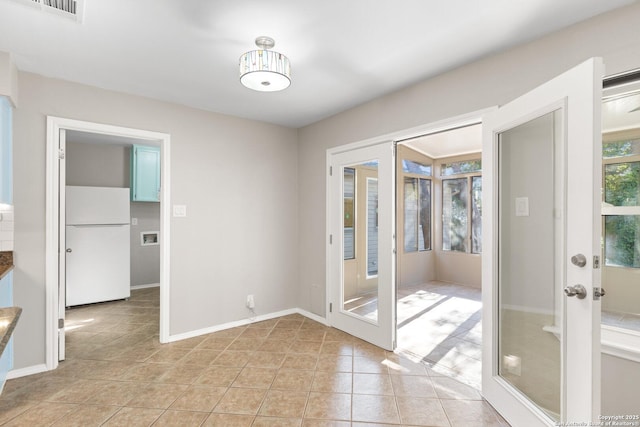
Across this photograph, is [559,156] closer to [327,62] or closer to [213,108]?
[327,62]

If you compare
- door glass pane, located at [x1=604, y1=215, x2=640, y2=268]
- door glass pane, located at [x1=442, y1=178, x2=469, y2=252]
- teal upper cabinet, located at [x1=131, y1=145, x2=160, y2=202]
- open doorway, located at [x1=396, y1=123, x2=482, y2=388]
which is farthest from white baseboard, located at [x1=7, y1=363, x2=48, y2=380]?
door glass pane, located at [x1=442, y1=178, x2=469, y2=252]

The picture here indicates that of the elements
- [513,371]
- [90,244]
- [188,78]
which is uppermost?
[188,78]

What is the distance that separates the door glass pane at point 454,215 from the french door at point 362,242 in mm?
3606

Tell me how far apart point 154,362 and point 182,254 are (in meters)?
1.03

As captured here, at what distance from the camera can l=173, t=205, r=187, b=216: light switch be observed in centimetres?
323

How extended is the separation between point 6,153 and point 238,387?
2486 millimetres

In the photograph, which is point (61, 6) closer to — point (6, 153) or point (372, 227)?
point (6, 153)

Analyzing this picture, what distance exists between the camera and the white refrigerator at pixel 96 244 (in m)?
4.30

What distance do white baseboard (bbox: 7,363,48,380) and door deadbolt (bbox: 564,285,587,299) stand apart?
3.71m

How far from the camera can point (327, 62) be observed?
236 centimetres

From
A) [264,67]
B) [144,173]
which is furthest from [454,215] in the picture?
[144,173]

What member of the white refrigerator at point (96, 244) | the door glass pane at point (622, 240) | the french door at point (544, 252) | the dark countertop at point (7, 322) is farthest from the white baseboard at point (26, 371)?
the door glass pane at point (622, 240)

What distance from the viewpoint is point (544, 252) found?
1.75m

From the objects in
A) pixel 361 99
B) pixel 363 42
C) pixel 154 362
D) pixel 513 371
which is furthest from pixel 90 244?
pixel 513 371
